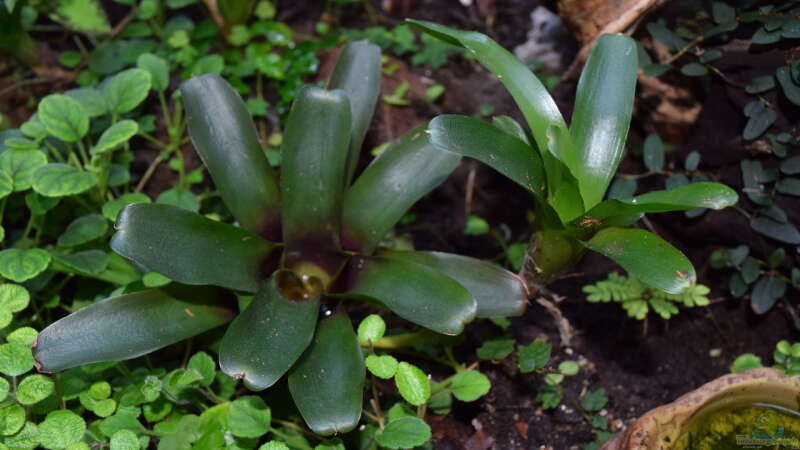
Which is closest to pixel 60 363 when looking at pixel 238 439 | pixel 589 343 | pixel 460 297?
pixel 238 439

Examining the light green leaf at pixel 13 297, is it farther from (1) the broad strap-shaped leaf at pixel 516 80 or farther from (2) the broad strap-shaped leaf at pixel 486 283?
(1) the broad strap-shaped leaf at pixel 516 80

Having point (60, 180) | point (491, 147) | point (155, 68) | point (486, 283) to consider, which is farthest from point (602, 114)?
point (155, 68)

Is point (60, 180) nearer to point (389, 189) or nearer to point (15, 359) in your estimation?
point (15, 359)

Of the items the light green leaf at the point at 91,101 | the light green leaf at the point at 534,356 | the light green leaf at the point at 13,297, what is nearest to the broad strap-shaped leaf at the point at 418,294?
the light green leaf at the point at 534,356

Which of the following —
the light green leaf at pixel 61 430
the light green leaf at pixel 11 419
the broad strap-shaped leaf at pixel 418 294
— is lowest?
the light green leaf at pixel 61 430

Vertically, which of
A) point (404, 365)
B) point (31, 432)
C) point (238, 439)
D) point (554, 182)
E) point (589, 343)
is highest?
point (554, 182)

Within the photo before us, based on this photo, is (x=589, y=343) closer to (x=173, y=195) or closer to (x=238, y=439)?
(x=238, y=439)

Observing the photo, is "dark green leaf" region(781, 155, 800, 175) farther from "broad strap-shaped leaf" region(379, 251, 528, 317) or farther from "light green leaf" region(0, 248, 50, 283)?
"light green leaf" region(0, 248, 50, 283)
